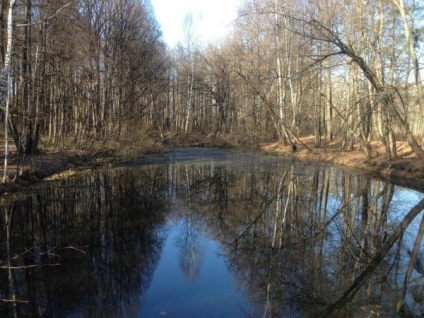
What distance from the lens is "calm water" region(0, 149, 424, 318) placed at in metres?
5.05

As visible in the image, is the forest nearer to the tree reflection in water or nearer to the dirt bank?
the dirt bank

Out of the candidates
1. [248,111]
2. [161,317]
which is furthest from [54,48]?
[248,111]

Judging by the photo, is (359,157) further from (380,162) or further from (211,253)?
(211,253)

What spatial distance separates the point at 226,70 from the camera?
44625 mm

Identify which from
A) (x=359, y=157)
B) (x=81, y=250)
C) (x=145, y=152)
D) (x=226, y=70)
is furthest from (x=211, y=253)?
(x=226, y=70)

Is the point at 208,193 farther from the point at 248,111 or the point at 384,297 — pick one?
the point at 248,111

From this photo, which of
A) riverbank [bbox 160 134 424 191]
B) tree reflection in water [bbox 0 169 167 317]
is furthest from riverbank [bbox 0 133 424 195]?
tree reflection in water [bbox 0 169 167 317]

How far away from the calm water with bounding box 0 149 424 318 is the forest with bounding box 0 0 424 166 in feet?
13.1

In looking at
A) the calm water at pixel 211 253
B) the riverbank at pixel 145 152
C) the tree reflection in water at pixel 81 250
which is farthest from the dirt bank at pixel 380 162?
the tree reflection in water at pixel 81 250

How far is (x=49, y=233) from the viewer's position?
7922 millimetres

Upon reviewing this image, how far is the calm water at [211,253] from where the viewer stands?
5.05 meters

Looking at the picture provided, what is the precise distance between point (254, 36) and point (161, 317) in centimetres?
3306

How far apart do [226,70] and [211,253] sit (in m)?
39.7

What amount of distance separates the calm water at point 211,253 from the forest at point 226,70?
157 inches
